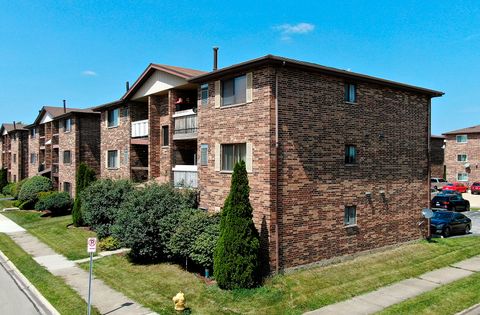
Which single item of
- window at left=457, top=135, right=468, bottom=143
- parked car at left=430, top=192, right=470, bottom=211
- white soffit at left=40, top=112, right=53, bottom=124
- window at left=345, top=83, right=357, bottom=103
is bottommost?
parked car at left=430, top=192, right=470, bottom=211

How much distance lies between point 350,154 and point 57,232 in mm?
18861

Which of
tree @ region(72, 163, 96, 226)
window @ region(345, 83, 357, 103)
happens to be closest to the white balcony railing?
tree @ region(72, 163, 96, 226)

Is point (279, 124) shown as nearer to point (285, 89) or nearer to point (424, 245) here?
point (285, 89)

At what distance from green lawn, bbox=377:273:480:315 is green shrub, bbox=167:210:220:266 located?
7118 millimetres

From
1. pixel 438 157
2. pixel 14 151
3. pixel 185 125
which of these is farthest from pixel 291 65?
pixel 438 157

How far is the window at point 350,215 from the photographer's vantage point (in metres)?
17.5

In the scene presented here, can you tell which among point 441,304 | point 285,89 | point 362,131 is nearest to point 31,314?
point 285,89

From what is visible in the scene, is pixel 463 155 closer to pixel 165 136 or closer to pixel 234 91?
pixel 165 136

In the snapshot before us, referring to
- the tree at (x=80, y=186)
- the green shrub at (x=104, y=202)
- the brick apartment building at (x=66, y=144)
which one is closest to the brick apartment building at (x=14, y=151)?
the brick apartment building at (x=66, y=144)

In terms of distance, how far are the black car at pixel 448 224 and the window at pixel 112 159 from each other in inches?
843

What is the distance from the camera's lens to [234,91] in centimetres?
1641

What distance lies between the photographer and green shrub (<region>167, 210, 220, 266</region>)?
15500 millimetres

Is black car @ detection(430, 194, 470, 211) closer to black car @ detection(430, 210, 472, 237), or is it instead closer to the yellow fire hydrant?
black car @ detection(430, 210, 472, 237)

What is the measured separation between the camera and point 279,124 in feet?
48.9
